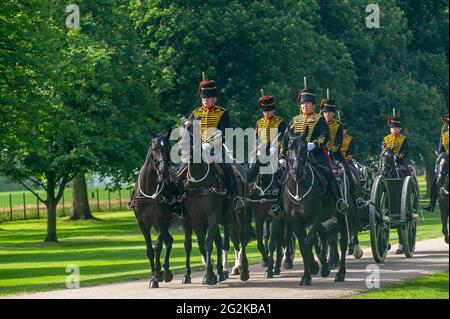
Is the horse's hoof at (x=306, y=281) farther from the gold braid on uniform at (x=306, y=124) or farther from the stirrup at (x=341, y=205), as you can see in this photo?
the gold braid on uniform at (x=306, y=124)

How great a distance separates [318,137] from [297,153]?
1.59 m

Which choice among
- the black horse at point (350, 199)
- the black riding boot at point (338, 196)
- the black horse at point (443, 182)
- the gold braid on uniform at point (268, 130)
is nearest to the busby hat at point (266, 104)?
the gold braid on uniform at point (268, 130)

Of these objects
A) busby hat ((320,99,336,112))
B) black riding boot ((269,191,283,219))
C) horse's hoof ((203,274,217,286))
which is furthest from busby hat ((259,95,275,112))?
horse's hoof ((203,274,217,286))

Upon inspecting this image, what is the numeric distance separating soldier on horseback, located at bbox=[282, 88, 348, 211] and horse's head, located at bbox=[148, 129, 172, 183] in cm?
213

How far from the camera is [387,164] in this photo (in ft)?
84.3

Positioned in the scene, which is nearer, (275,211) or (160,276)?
(160,276)

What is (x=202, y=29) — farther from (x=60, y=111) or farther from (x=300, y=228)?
(x=300, y=228)

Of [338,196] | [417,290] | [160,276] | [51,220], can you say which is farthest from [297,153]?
[51,220]

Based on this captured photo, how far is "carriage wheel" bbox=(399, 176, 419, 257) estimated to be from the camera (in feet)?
81.5

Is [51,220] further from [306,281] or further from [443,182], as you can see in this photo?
[306,281]

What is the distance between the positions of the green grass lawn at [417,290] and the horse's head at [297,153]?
2.36 m

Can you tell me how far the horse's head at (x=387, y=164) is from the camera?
25656 millimetres
